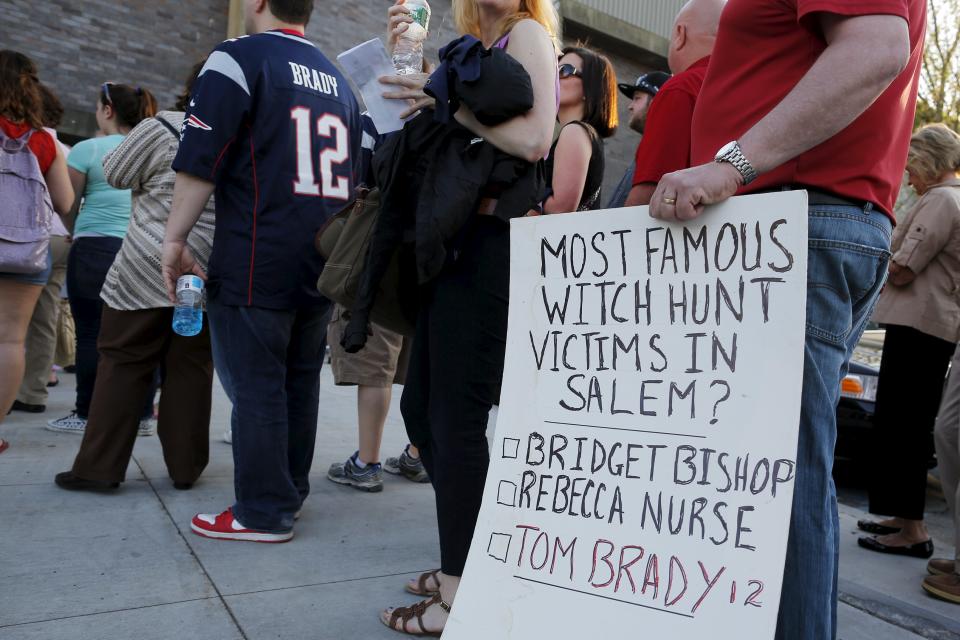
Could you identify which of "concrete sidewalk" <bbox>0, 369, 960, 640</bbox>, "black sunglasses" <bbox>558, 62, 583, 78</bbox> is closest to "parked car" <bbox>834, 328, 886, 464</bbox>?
"concrete sidewalk" <bbox>0, 369, 960, 640</bbox>

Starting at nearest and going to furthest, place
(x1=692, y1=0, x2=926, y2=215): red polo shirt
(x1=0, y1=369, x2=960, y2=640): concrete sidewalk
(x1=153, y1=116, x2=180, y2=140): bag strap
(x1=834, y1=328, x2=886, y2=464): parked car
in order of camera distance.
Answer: (x1=692, y1=0, x2=926, y2=215): red polo shirt, (x1=0, y1=369, x2=960, y2=640): concrete sidewalk, (x1=153, y1=116, x2=180, y2=140): bag strap, (x1=834, y1=328, x2=886, y2=464): parked car

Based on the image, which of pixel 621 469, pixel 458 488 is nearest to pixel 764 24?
pixel 621 469

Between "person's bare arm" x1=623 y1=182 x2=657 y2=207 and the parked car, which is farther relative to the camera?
the parked car

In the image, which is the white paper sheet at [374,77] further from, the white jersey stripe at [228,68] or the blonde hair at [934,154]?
the blonde hair at [934,154]

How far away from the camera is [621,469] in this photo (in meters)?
1.78

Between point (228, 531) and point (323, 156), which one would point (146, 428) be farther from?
point (323, 156)

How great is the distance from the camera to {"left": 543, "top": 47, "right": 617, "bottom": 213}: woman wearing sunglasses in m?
2.93

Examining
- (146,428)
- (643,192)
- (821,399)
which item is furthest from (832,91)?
(146,428)

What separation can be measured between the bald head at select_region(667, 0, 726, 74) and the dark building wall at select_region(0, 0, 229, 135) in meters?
9.28

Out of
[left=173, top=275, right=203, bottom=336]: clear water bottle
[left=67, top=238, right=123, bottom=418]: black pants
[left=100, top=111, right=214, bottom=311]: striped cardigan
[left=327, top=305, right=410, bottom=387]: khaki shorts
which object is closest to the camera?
[left=173, top=275, right=203, bottom=336]: clear water bottle

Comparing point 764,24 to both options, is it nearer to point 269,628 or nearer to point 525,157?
point 525,157

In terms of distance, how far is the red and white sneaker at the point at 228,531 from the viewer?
306 cm

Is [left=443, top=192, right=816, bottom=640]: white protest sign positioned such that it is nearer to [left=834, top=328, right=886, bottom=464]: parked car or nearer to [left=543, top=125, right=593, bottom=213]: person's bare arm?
[left=543, top=125, right=593, bottom=213]: person's bare arm

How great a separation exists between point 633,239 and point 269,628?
59.8 inches
